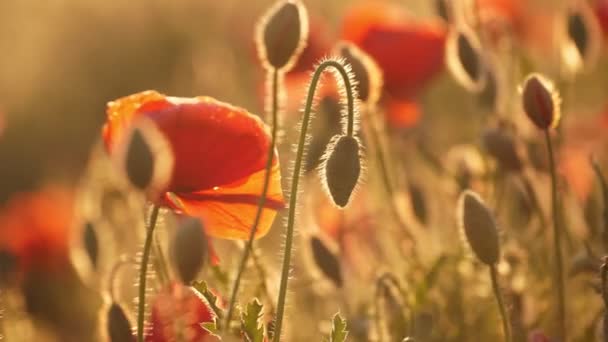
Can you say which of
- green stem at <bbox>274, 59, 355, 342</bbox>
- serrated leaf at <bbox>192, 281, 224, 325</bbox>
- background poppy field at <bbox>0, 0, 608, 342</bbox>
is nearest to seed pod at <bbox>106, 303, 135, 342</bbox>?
background poppy field at <bbox>0, 0, 608, 342</bbox>

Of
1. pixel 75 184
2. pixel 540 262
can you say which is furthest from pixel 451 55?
pixel 75 184

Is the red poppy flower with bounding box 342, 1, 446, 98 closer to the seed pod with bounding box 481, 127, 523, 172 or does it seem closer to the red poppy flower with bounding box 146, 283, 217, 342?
the seed pod with bounding box 481, 127, 523, 172

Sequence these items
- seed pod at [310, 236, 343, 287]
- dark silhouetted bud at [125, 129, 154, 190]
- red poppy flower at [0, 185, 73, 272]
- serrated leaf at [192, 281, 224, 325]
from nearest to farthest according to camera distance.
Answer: dark silhouetted bud at [125, 129, 154, 190] → serrated leaf at [192, 281, 224, 325] → seed pod at [310, 236, 343, 287] → red poppy flower at [0, 185, 73, 272]

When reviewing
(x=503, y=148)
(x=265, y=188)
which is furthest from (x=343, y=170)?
(x=503, y=148)

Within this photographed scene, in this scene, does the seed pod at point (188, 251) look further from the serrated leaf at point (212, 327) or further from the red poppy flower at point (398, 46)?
the red poppy flower at point (398, 46)

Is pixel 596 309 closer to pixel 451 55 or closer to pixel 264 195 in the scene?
pixel 451 55

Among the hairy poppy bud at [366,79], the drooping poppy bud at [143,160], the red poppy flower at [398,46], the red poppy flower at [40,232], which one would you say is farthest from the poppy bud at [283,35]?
the red poppy flower at [40,232]
